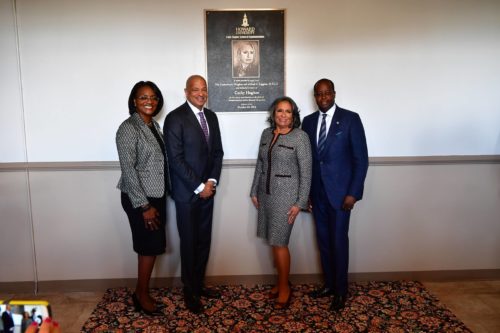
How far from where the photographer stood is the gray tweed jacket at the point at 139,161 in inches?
100

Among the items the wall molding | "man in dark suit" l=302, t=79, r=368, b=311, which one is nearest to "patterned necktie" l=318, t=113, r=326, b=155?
"man in dark suit" l=302, t=79, r=368, b=311

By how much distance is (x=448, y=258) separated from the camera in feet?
10.9

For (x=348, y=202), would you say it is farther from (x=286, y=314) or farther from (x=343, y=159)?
(x=286, y=314)

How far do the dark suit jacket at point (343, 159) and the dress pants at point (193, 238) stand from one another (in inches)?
33.7

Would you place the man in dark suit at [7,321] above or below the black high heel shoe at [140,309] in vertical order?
above

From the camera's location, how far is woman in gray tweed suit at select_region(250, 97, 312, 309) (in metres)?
2.69

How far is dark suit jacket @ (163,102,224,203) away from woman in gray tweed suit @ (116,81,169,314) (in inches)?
3.3

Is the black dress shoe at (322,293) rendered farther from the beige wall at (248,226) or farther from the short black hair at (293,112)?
the short black hair at (293,112)

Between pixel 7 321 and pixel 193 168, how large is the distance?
5.21 ft

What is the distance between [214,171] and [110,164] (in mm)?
868

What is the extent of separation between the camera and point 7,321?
1.24 m

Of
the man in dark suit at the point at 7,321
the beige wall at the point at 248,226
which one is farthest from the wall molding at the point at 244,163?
the man in dark suit at the point at 7,321

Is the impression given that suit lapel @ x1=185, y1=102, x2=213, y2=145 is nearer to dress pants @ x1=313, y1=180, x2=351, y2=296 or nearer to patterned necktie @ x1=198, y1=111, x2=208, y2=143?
patterned necktie @ x1=198, y1=111, x2=208, y2=143

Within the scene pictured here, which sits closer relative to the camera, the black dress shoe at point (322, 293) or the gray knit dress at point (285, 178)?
the gray knit dress at point (285, 178)
